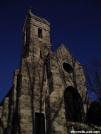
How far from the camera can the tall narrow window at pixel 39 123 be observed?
13.1 meters

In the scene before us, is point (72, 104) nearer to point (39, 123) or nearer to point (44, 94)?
point (44, 94)

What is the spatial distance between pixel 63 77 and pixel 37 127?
5.07 metres

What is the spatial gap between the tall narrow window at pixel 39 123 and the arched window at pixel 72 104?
7.48 feet

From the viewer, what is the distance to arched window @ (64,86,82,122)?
49.1ft

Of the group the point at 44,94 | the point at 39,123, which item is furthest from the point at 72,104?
the point at 39,123

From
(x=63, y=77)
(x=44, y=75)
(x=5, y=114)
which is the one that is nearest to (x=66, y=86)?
(x=63, y=77)

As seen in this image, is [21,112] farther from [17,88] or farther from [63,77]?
[63,77]

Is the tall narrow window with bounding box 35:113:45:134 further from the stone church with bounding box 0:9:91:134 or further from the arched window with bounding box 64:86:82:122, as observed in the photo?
the arched window with bounding box 64:86:82:122

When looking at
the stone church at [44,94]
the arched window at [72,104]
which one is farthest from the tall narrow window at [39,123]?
the arched window at [72,104]

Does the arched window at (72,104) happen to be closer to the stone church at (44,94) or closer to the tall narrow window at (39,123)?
the stone church at (44,94)

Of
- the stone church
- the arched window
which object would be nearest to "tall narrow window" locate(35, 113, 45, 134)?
the stone church

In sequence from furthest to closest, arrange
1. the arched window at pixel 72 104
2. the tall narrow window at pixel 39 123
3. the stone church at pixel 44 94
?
the arched window at pixel 72 104 < the tall narrow window at pixel 39 123 < the stone church at pixel 44 94

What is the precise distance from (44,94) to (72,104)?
2858 mm

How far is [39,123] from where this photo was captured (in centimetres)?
1347
